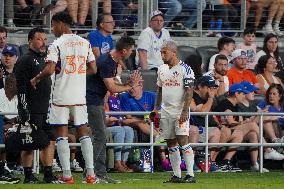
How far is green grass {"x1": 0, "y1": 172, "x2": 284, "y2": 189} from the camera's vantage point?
17.0m

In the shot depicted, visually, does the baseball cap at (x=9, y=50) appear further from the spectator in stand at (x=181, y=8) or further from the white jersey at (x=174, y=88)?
the spectator in stand at (x=181, y=8)

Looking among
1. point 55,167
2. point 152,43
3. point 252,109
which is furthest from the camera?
point 152,43

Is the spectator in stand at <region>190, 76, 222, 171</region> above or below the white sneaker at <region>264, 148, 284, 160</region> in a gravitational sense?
above

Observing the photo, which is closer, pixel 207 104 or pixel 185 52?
pixel 207 104

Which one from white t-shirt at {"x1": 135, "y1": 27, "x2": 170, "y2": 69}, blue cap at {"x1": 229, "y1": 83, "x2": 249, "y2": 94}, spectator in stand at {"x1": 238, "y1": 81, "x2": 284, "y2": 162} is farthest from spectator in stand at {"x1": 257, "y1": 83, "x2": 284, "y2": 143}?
white t-shirt at {"x1": 135, "y1": 27, "x2": 170, "y2": 69}

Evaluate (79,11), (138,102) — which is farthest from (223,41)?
(138,102)

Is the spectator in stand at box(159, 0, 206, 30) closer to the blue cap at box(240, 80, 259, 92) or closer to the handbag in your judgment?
the blue cap at box(240, 80, 259, 92)

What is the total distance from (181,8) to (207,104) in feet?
12.7

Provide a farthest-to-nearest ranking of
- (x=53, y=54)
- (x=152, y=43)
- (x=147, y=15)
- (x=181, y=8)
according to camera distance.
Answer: (x=181, y=8)
(x=147, y=15)
(x=152, y=43)
(x=53, y=54)

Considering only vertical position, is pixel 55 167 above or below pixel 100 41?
below

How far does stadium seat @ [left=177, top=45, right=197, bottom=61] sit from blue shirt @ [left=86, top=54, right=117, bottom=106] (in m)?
6.03

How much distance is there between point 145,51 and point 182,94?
5.32 meters

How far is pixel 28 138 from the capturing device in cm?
1820

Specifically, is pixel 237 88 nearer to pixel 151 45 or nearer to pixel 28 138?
pixel 151 45
